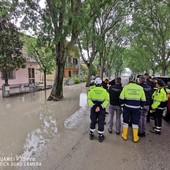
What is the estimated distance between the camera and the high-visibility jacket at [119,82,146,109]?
14.3 feet

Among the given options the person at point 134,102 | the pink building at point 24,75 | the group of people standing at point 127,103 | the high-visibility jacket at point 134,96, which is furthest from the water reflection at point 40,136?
the pink building at point 24,75

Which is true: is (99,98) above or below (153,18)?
below

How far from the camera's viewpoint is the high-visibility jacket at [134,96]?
4359 millimetres

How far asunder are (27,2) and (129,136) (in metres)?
9.08

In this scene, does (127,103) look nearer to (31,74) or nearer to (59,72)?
(59,72)

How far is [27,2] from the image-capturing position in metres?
8.91

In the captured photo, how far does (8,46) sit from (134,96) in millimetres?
11416

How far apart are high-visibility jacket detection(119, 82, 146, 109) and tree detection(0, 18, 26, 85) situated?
11.0m

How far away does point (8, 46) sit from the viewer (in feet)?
39.9

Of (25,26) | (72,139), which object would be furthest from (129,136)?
(25,26)

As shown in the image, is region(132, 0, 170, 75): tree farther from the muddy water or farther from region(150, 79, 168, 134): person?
the muddy water

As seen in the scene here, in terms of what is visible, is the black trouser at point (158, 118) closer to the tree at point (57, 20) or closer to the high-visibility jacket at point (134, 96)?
the high-visibility jacket at point (134, 96)

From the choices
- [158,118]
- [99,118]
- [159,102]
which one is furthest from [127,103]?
[158,118]

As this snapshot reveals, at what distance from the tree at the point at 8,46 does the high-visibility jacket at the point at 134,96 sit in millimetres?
11003
